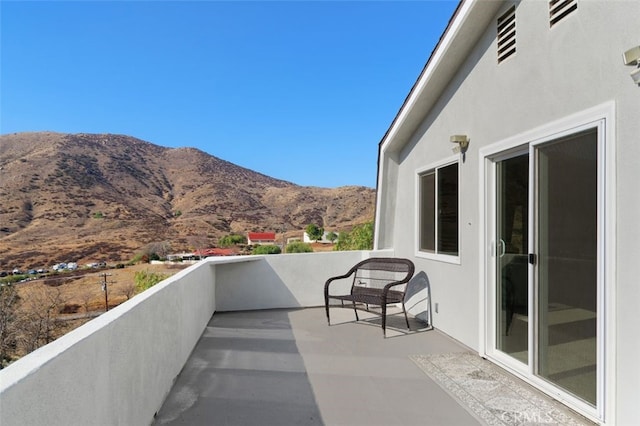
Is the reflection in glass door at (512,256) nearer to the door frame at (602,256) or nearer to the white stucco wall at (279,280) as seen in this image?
the door frame at (602,256)

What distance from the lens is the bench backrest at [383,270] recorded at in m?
6.19

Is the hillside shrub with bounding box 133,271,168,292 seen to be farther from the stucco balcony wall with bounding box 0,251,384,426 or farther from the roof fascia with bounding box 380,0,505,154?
the roof fascia with bounding box 380,0,505,154

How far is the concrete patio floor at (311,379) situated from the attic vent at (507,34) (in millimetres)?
A: 3275

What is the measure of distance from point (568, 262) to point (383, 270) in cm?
361

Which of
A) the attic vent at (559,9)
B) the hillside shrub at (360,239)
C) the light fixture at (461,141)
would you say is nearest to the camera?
the attic vent at (559,9)

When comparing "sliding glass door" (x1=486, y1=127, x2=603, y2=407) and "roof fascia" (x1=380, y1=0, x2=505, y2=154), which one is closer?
"sliding glass door" (x1=486, y1=127, x2=603, y2=407)

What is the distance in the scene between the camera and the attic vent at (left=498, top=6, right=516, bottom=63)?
4.01 metres

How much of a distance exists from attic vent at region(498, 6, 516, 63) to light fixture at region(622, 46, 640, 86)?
1.51 meters

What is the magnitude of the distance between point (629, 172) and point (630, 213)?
0.86ft

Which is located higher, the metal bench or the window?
the window

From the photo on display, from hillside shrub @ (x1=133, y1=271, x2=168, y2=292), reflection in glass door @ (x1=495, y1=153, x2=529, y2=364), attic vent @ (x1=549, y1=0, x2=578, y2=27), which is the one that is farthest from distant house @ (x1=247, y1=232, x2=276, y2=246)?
attic vent @ (x1=549, y1=0, x2=578, y2=27)

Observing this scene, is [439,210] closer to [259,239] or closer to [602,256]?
[602,256]

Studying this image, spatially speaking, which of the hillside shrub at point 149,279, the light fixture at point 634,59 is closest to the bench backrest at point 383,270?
the light fixture at point 634,59

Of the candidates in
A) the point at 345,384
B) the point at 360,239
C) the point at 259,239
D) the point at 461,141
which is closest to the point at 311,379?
the point at 345,384
